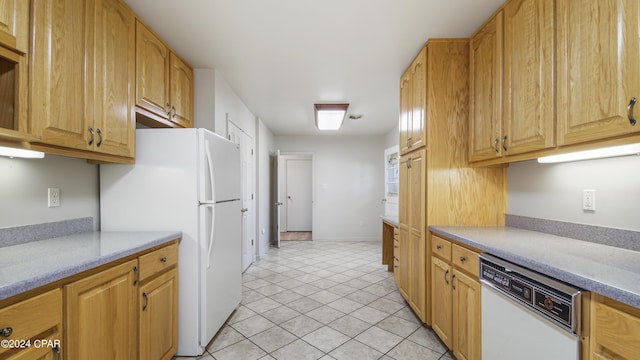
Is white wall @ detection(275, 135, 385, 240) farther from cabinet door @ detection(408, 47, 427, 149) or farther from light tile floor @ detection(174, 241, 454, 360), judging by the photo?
cabinet door @ detection(408, 47, 427, 149)

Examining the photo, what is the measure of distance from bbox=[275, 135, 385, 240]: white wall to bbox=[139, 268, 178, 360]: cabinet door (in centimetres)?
442

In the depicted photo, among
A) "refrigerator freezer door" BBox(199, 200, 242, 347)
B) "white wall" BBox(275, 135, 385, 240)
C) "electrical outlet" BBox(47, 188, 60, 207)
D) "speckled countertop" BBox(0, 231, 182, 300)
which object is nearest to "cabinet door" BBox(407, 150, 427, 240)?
"refrigerator freezer door" BBox(199, 200, 242, 347)

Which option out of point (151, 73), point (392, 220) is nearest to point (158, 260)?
point (151, 73)

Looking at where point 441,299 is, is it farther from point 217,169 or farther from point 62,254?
point 62,254

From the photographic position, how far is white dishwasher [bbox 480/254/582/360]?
37.4 inches

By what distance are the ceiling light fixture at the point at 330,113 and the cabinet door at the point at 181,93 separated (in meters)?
1.75

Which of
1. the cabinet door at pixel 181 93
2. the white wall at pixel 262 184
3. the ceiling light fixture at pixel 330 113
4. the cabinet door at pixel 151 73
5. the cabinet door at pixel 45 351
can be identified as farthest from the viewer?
the white wall at pixel 262 184

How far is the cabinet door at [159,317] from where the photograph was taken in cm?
150

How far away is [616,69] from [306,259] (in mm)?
4154

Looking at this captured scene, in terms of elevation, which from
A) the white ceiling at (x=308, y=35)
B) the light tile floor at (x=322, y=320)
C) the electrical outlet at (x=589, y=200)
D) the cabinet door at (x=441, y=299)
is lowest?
the light tile floor at (x=322, y=320)

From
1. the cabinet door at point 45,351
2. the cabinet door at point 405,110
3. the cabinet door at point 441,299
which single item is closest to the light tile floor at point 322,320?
the cabinet door at point 441,299

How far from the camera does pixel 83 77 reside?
4.66ft

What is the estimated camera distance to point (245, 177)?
12.7ft

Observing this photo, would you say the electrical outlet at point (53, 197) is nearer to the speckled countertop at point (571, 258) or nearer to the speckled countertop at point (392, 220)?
the speckled countertop at point (571, 258)
